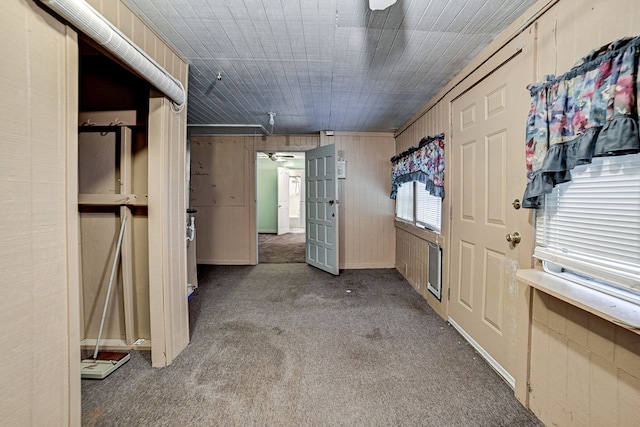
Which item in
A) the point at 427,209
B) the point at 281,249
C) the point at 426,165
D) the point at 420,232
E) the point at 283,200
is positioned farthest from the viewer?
the point at 283,200

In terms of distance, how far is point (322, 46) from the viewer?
5.81ft

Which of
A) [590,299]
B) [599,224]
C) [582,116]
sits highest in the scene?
[582,116]

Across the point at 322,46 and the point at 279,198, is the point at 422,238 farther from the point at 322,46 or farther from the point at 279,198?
the point at 279,198

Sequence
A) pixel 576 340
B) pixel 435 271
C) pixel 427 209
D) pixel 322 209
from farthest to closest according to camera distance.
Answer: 1. pixel 322 209
2. pixel 427 209
3. pixel 435 271
4. pixel 576 340

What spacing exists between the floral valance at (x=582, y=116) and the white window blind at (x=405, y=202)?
2.18 m

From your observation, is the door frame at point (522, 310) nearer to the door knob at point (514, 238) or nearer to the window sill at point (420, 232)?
the door knob at point (514, 238)

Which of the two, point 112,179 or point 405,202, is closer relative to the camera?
point 112,179

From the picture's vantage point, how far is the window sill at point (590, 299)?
0.87m

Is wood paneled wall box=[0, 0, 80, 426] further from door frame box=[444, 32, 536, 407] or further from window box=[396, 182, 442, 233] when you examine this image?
window box=[396, 182, 442, 233]

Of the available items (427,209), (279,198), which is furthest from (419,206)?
(279,198)

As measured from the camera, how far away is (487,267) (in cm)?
182

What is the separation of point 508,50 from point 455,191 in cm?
107

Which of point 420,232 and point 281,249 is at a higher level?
point 420,232

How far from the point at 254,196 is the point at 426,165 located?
2.84m
